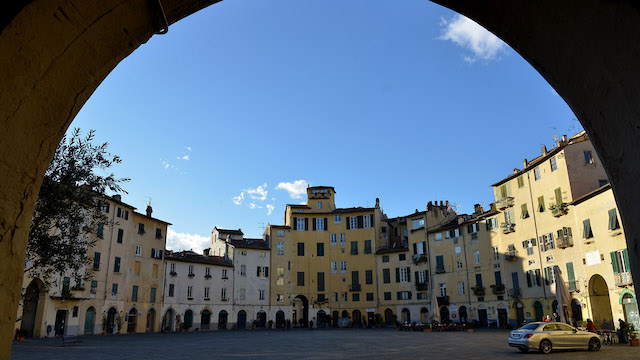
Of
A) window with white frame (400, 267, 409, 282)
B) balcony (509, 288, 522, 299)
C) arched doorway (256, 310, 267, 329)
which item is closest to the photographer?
balcony (509, 288, 522, 299)

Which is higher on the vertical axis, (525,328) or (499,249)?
(499,249)

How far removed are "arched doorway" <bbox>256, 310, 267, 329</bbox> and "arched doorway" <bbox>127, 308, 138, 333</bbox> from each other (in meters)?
18.8

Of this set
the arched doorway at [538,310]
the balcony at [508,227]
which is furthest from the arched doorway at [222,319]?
the arched doorway at [538,310]

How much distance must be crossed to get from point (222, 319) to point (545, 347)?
48134mm

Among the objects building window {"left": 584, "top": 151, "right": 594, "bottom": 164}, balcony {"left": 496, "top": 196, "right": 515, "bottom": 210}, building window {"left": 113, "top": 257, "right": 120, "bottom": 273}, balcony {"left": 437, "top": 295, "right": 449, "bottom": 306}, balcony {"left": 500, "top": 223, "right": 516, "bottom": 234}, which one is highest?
building window {"left": 584, "top": 151, "right": 594, "bottom": 164}

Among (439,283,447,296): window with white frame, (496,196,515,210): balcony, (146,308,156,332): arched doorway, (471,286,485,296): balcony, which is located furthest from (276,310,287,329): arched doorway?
(496,196,515,210): balcony

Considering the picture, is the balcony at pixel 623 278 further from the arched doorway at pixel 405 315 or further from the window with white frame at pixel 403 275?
the arched doorway at pixel 405 315

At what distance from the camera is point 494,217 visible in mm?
51656

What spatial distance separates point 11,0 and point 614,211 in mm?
37758

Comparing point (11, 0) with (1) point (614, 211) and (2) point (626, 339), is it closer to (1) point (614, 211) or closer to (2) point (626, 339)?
(2) point (626, 339)

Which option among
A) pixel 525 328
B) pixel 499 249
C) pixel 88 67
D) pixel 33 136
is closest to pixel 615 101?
pixel 88 67

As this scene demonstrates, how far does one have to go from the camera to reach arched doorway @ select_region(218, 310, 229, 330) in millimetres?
62156

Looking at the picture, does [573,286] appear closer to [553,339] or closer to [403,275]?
[553,339]

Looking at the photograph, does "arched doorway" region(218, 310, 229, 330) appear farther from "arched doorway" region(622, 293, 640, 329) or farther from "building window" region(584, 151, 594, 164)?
"building window" region(584, 151, 594, 164)
